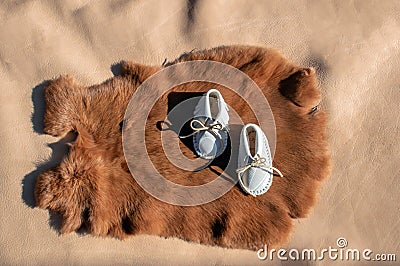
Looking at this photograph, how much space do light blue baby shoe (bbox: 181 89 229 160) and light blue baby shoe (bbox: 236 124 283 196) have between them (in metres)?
0.08

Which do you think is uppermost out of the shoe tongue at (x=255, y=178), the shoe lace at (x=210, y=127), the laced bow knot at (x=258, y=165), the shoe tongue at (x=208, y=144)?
the shoe lace at (x=210, y=127)

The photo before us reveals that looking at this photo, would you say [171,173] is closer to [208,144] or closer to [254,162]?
[208,144]

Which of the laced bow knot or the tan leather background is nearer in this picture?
the laced bow knot

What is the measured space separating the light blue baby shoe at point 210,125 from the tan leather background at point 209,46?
25cm

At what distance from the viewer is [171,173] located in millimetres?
1499

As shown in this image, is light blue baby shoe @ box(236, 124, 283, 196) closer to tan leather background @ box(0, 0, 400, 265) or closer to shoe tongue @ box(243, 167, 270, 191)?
shoe tongue @ box(243, 167, 270, 191)

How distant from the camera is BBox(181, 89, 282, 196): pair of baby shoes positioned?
142cm

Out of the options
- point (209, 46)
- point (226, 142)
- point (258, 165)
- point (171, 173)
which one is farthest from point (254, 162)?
point (209, 46)

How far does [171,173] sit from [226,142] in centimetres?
22

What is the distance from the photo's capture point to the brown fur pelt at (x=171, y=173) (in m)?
1.48

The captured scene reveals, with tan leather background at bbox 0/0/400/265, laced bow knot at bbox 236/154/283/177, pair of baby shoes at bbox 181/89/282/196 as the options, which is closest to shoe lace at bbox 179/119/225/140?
pair of baby shoes at bbox 181/89/282/196

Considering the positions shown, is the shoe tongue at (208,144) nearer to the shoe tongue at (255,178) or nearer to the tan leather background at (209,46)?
the shoe tongue at (255,178)

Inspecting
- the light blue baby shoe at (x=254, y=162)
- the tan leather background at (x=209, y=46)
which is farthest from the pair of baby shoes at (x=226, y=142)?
the tan leather background at (x=209, y=46)

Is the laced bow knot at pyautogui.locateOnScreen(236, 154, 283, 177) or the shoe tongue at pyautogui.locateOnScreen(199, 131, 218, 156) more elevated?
the shoe tongue at pyautogui.locateOnScreen(199, 131, 218, 156)
